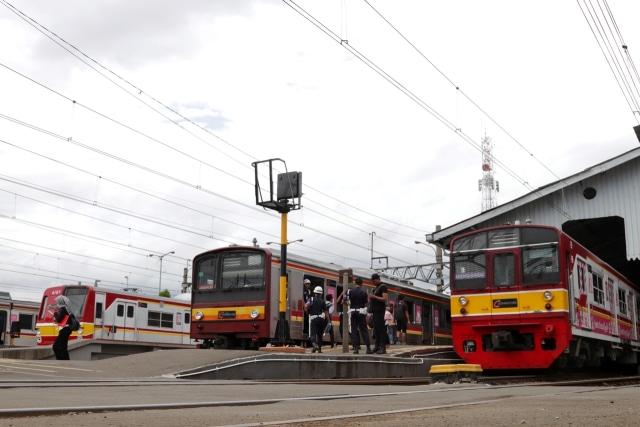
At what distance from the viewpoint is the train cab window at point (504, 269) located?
52.4 ft

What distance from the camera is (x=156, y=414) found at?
15.5 feet

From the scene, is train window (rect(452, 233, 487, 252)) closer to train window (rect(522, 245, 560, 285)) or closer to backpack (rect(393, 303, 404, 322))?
train window (rect(522, 245, 560, 285))

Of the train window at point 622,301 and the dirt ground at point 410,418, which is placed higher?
the train window at point 622,301

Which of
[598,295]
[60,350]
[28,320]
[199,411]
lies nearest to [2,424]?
[199,411]

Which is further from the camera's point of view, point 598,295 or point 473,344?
point 598,295

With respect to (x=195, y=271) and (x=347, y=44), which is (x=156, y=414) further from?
(x=195, y=271)

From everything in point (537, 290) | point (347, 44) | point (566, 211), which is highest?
point (347, 44)

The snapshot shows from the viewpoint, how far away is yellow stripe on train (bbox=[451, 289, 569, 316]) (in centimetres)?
1516

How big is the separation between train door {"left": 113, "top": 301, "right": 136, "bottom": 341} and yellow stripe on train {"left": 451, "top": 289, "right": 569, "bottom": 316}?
13.9 m

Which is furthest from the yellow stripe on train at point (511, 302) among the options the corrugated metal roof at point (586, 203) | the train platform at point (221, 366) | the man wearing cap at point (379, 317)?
the corrugated metal roof at point (586, 203)

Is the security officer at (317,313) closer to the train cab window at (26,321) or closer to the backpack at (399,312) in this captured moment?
the backpack at (399,312)

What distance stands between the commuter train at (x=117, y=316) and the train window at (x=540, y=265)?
13.5 metres

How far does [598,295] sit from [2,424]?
54.2 feet

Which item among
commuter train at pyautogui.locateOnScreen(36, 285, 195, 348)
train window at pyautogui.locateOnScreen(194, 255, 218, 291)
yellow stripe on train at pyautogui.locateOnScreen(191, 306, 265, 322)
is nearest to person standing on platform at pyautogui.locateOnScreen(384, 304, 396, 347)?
yellow stripe on train at pyautogui.locateOnScreen(191, 306, 265, 322)
